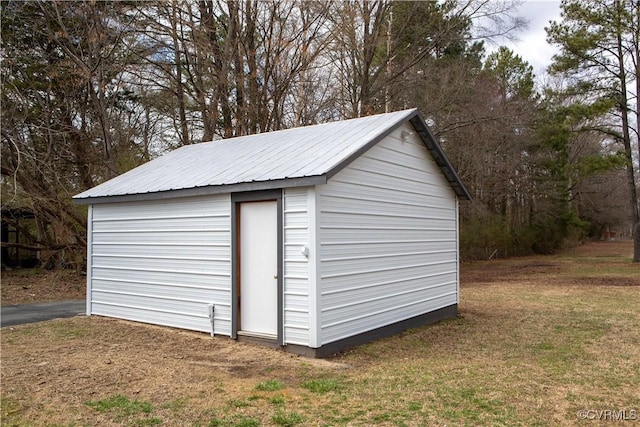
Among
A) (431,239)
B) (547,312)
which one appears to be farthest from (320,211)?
(547,312)

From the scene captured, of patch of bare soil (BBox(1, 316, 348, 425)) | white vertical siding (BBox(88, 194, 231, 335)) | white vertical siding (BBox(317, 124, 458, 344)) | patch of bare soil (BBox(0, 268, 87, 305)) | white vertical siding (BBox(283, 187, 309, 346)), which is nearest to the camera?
patch of bare soil (BBox(1, 316, 348, 425))

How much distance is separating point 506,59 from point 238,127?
73.1 feet

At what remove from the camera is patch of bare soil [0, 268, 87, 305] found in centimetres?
1309

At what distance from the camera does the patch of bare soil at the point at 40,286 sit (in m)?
13.1

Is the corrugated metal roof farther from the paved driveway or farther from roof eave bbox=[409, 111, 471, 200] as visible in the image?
the paved driveway

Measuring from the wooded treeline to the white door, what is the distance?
7.91m

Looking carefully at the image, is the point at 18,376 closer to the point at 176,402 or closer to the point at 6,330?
the point at 176,402

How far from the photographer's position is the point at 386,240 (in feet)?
28.3

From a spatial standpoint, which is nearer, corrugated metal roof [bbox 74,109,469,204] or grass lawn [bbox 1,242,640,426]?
grass lawn [bbox 1,242,640,426]

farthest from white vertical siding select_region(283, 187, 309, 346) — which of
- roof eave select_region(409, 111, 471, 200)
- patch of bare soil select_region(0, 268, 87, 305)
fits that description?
patch of bare soil select_region(0, 268, 87, 305)

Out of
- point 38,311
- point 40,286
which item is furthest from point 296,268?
point 40,286

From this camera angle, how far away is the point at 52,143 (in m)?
15.6

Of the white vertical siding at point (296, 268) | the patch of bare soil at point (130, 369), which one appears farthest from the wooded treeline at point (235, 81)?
the white vertical siding at point (296, 268)

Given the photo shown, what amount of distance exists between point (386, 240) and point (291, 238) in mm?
2053
